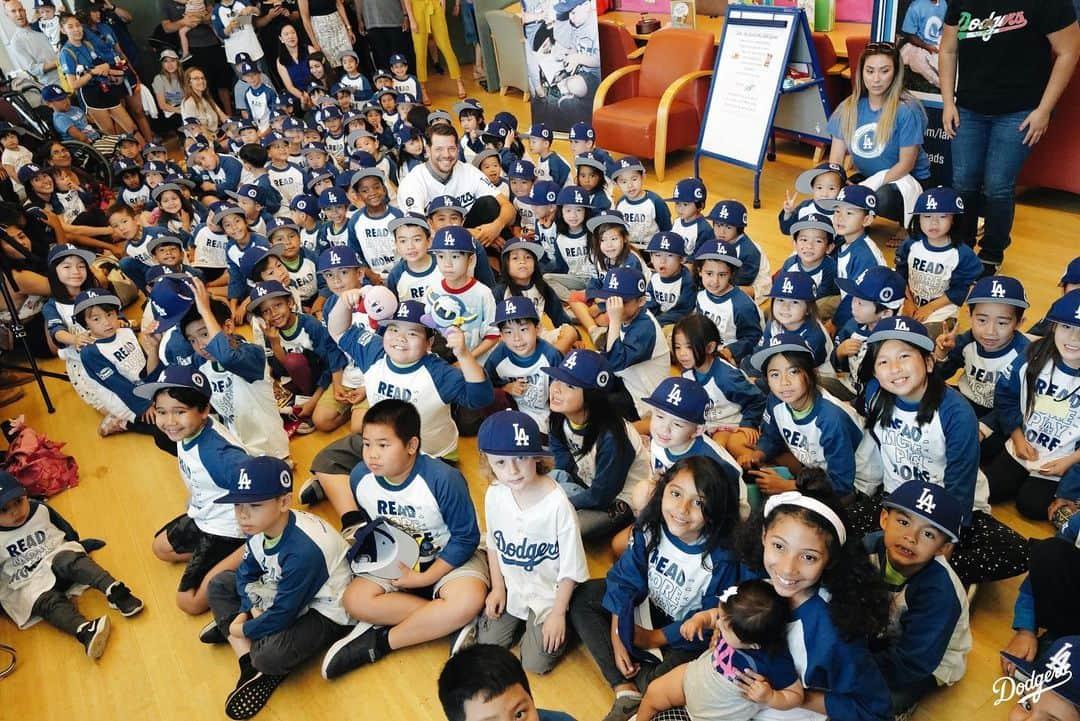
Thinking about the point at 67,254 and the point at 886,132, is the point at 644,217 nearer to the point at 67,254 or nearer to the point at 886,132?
the point at 886,132

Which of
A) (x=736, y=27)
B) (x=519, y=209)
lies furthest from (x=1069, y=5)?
(x=519, y=209)

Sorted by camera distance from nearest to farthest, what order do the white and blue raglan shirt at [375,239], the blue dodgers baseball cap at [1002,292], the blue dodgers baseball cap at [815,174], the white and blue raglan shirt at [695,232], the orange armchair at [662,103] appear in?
the blue dodgers baseball cap at [1002,292] → the blue dodgers baseball cap at [815,174] → the white and blue raglan shirt at [695,232] → the white and blue raglan shirt at [375,239] → the orange armchair at [662,103]

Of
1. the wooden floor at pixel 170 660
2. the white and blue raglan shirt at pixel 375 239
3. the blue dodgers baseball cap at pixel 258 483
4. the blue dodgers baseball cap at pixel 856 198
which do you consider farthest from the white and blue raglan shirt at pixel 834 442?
the white and blue raglan shirt at pixel 375 239

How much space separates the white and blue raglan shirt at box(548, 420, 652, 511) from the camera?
2602mm

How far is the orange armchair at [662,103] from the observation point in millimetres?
6105

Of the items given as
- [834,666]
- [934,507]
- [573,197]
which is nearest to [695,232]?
[573,197]

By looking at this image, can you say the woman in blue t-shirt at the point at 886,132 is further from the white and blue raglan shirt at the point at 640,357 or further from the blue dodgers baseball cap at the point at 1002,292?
the white and blue raglan shirt at the point at 640,357

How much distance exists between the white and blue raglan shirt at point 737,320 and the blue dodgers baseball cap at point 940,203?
2.72ft

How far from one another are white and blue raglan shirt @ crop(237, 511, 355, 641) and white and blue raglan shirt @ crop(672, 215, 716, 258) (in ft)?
8.33

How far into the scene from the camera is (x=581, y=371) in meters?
2.49

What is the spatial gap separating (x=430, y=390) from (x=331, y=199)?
2092 mm

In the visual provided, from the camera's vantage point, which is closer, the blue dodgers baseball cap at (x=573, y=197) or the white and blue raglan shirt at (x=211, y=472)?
the white and blue raglan shirt at (x=211, y=472)

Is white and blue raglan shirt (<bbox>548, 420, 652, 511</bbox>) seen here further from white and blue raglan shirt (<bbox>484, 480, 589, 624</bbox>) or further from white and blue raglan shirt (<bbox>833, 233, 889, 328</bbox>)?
white and blue raglan shirt (<bbox>833, 233, 889, 328</bbox>)

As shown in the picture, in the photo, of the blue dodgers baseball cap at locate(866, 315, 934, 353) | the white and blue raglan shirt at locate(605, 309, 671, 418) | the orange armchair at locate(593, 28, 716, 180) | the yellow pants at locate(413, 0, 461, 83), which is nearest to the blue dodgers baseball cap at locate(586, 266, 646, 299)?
the white and blue raglan shirt at locate(605, 309, 671, 418)
